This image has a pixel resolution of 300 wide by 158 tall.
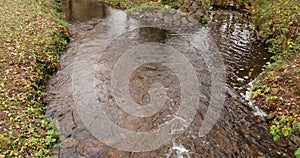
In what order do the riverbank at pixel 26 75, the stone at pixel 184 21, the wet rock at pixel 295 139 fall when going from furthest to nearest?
1. the stone at pixel 184 21
2. the wet rock at pixel 295 139
3. the riverbank at pixel 26 75

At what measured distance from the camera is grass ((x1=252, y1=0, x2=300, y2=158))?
6082mm

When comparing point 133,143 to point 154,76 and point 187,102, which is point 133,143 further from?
point 154,76

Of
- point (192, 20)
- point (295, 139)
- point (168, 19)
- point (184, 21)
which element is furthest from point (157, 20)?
point (295, 139)

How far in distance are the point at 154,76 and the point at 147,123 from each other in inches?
101

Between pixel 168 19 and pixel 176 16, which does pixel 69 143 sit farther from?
pixel 176 16

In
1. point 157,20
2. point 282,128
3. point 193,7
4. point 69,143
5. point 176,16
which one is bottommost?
point 69,143

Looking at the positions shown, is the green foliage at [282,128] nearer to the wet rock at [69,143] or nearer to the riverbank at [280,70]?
the riverbank at [280,70]

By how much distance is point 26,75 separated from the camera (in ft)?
24.0

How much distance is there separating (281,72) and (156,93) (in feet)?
14.7

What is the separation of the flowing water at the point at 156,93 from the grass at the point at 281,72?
47 cm

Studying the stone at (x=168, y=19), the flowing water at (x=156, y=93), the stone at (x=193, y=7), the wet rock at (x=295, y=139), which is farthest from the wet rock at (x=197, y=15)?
the wet rock at (x=295, y=139)

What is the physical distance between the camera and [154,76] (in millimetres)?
8477

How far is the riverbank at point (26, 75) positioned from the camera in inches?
201

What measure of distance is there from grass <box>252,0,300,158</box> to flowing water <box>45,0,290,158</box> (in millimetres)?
474
